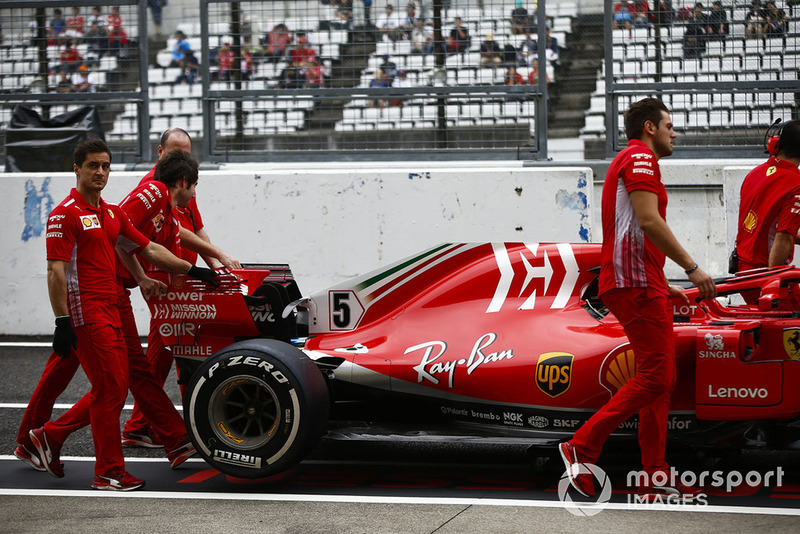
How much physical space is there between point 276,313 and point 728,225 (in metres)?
4.59

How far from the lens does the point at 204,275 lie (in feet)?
17.4

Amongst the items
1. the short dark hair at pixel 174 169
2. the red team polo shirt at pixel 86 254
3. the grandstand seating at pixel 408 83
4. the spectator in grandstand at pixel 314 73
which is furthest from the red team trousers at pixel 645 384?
the spectator in grandstand at pixel 314 73

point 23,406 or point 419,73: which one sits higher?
point 419,73

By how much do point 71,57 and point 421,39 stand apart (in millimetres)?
3655

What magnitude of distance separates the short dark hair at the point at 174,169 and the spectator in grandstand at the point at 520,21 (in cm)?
429

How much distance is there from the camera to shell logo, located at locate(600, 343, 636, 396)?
15.3ft

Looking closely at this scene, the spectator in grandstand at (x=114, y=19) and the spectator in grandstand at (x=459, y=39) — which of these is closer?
the spectator in grandstand at (x=459, y=39)

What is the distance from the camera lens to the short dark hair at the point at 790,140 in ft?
19.5

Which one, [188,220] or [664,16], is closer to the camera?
[188,220]

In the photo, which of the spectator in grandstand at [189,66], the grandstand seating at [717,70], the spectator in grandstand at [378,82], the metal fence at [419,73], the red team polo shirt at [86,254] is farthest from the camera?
the spectator in grandstand at [189,66]

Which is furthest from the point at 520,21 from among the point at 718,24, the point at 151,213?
the point at 151,213

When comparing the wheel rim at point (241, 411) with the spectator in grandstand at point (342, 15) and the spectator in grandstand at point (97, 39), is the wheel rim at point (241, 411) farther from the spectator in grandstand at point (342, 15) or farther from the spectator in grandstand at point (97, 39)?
the spectator in grandstand at point (97, 39)

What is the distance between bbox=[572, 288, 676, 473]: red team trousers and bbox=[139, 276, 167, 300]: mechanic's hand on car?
7.81ft

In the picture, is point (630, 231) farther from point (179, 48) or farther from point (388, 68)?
point (179, 48)
